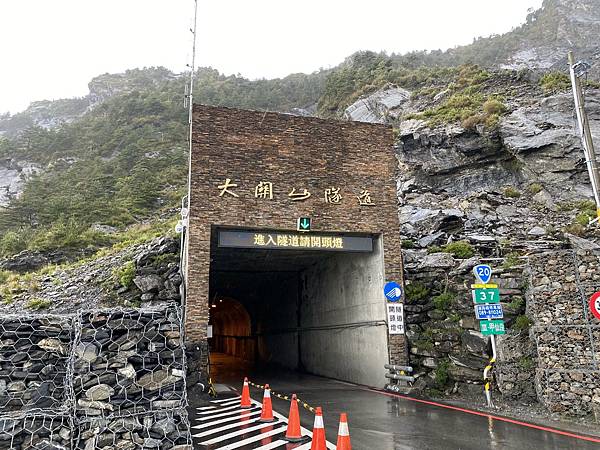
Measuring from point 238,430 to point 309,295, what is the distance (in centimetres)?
1143

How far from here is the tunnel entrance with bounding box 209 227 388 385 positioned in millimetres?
13258

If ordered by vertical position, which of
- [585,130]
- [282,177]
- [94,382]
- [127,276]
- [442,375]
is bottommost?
[442,375]

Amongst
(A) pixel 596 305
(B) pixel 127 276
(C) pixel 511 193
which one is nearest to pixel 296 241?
(B) pixel 127 276

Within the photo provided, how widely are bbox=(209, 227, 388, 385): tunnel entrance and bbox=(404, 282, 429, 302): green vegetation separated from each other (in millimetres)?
906

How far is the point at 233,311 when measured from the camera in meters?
32.8

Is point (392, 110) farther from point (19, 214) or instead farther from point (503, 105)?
point (19, 214)

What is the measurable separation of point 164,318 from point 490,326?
7162 millimetres

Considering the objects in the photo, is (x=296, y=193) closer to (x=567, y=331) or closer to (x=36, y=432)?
(x=567, y=331)

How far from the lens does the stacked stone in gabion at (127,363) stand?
6.63 metres

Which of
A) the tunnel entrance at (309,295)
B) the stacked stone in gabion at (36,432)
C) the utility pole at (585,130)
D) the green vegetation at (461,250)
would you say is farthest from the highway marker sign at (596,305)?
the stacked stone in gabion at (36,432)

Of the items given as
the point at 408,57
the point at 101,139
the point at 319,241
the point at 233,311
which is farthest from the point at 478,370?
the point at 408,57

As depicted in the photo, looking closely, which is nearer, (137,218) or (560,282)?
(560,282)

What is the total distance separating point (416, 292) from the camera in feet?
44.3

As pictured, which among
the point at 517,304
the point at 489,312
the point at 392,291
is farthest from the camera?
the point at 392,291
